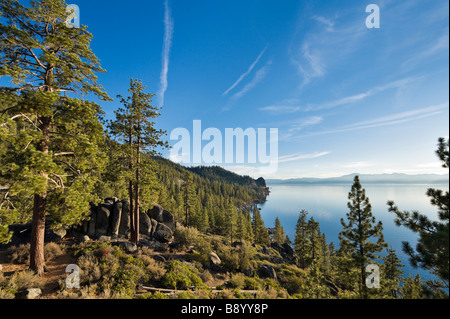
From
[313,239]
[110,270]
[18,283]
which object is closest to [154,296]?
[110,270]

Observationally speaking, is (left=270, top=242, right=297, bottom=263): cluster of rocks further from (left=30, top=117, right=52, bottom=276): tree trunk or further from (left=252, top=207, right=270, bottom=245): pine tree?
(left=30, top=117, right=52, bottom=276): tree trunk

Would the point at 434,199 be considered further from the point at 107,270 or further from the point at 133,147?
the point at 133,147

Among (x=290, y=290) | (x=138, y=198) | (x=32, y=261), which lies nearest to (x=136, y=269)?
(x=32, y=261)

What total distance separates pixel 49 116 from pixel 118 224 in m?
13.2

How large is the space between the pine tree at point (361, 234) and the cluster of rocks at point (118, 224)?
57.2ft

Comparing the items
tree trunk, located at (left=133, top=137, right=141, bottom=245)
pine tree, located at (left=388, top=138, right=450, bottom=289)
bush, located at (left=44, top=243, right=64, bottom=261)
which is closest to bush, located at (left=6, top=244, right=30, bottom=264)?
bush, located at (left=44, top=243, right=64, bottom=261)

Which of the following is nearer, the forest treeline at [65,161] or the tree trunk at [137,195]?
the forest treeline at [65,161]

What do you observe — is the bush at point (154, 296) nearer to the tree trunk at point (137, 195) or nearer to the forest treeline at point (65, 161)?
the forest treeline at point (65, 161)

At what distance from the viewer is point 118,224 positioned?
1805 cm

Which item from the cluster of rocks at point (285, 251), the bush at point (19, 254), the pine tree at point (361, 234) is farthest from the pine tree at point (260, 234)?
the bush at point (19, 254)

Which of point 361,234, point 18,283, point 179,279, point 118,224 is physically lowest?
point 179,279

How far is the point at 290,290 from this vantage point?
1816cm

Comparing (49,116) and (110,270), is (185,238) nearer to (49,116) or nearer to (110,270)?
(110,270)

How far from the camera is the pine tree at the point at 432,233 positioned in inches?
227
